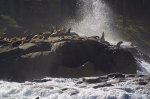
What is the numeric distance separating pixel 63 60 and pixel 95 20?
159ft

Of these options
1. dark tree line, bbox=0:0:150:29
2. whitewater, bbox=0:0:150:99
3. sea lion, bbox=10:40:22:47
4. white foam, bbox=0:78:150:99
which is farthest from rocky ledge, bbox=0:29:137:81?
dark tree line, bbox=0:0:150:29

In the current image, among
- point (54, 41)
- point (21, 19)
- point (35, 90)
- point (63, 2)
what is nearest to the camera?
point (35, 90)

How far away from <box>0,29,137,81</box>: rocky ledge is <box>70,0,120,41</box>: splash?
35986mm

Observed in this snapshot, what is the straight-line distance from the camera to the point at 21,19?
9300 cm

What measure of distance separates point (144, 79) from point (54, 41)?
1304cm

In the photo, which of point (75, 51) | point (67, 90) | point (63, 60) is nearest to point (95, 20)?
point (75, 51)

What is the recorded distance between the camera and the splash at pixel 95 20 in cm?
8975

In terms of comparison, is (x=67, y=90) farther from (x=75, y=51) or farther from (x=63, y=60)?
(x=75, y=51)

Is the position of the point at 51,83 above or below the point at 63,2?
below

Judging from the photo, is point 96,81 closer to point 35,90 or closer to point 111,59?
point 35,90

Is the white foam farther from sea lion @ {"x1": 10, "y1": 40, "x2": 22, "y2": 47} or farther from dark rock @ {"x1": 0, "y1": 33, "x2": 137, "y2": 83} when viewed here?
sea lion @ {"x1": 10, "y1": 40, "x2": 22, "y2": 47}

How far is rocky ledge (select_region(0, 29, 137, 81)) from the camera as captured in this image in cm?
4766

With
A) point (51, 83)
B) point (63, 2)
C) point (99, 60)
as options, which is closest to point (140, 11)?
point (63, 2)

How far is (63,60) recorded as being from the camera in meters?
48.2
